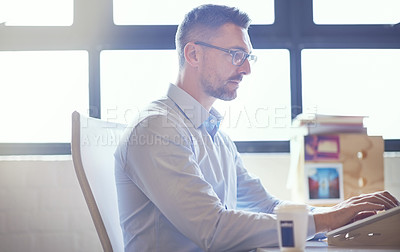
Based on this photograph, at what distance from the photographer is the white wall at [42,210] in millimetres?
2387

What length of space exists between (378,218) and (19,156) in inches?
72.5

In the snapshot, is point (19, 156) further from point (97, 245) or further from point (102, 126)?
point (102, 126)

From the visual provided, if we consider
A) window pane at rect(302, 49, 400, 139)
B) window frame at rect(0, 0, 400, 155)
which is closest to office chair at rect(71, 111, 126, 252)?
window frame at rect(0, 0, 400, 155)

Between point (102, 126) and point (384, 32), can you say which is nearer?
point (102, 126)

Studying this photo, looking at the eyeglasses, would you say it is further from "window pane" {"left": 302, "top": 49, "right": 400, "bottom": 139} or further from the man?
"window pane" {"left": 302, "top": 49, "right": 400, "bottom": 139}

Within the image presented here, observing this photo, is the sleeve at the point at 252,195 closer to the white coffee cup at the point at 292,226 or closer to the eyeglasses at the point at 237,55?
the eyeglasses at the point at 237,55

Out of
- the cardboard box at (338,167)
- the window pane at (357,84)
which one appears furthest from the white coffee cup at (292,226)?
the window pane at (357,84)

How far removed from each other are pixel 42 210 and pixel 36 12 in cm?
98

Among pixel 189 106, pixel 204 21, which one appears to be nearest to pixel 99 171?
pixel 189 106

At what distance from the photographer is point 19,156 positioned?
2480 millimetres

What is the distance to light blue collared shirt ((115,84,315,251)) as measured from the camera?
1.26 m

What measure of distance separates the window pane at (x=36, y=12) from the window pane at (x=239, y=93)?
0.92 ft

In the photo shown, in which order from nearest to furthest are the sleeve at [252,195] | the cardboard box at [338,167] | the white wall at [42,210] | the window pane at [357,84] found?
1. the sleeve at [252,195]
2. the cardboard box at [338,167]
3. the white wall at [42,210]
4. the window pane at [357,84]

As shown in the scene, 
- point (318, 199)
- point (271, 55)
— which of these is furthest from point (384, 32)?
point (318, 199)
